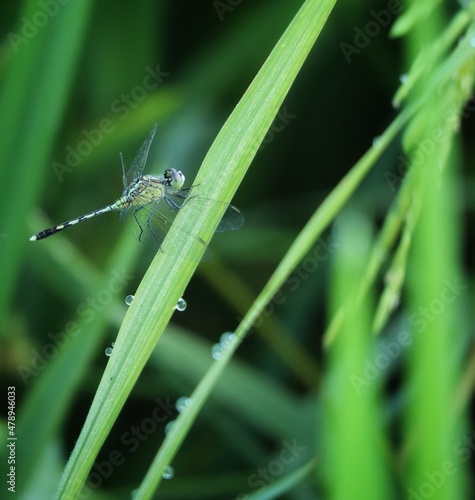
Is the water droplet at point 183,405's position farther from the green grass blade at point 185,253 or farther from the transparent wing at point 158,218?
the transparent wing at point 158,218

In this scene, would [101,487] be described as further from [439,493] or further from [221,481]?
[439,493]

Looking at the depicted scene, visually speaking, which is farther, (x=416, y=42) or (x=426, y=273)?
(x=416, y=42)

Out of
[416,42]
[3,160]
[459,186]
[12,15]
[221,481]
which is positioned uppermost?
[459,186]

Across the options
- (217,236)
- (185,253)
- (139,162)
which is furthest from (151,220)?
(217,236)

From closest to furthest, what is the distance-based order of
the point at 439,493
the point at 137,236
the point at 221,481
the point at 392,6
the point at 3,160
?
the point at 439,493 → the point at 137,236 → the point at 3,160 → the point at 221,481 → the point at 392,6

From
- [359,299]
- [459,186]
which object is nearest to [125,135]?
[459,186]

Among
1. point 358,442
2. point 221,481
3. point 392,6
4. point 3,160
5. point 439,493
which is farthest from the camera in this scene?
point 392,6

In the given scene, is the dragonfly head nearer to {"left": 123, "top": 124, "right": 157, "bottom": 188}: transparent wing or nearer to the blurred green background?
{"left": 123, "top": 124, "right": 157, "bottom": 188}: transparent wing

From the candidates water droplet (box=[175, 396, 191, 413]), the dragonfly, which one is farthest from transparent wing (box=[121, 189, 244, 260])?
water droplet (box=[175, 396, 191, 413])
